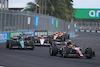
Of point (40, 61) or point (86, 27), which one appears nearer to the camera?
point (40, 61)

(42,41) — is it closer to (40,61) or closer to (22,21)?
(40,61)

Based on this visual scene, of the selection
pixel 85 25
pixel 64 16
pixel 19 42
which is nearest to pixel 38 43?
pixel 19 42

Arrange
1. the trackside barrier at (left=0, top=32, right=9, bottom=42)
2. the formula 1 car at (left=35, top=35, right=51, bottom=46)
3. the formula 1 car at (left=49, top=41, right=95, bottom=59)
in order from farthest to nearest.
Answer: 1. the trackside barrier at (left=0, top=32, right=9, bottom=42)
2. the formula 1 car at (left=35, top=35, right=51, bottom=46)
3. the formula 1 car at (left=49, top=41, right=95, bottom=59)

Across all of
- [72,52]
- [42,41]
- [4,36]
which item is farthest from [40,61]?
[4,36]

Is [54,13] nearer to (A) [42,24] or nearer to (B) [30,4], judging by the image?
(B) [30,4]

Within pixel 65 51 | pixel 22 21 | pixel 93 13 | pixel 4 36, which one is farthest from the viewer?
pixel 93 13

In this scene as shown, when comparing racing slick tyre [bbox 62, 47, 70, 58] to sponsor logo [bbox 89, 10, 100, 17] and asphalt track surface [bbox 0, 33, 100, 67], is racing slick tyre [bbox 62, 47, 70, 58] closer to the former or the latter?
asphalt track surface [bbox 0, 33, 100, 67]

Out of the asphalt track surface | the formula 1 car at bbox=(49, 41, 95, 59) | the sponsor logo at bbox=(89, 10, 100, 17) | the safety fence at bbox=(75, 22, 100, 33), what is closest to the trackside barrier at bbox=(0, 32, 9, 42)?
the asphalt track surface

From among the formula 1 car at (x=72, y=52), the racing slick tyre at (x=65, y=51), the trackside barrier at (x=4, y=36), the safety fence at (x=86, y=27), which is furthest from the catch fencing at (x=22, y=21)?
the safety fence at (x=86, y=27)

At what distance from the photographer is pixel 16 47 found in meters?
19.5

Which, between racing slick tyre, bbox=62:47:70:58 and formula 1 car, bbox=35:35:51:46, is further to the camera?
formula 1 car, bbox=35:35:51:46

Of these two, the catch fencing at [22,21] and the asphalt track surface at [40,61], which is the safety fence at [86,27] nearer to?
the catch fencing at [22,21]

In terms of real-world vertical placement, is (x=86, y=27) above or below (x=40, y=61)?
above

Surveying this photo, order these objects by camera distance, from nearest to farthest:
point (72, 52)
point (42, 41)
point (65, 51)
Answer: point (65, 51) → point (72, 52) → point (42, 41)
